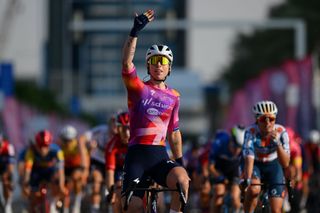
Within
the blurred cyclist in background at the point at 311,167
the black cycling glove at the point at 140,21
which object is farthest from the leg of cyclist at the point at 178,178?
the blurred cyclist in background at the point at 311,167

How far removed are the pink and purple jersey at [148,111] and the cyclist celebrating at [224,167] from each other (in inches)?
269

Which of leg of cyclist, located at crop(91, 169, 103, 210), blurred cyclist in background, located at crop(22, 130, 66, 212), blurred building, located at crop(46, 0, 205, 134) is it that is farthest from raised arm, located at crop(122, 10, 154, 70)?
blurred building, located at crop(46, 0, 205, 134)

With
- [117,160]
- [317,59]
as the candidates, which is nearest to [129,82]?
[117,160]

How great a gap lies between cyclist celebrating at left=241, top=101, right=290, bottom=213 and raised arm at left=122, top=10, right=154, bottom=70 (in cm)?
296

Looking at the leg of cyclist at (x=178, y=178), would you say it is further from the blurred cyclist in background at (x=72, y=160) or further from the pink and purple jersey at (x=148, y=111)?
the blurred cyclist in background at (x=72, y=160)

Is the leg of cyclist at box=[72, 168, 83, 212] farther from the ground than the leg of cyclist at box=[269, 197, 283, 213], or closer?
closer

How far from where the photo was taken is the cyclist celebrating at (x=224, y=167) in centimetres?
2003

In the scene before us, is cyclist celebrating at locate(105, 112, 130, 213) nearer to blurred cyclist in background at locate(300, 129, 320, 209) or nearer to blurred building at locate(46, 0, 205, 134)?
blurred cyclist in background at locate(300, 129, 320, 209)

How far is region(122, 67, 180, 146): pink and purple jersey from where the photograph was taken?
13023 mm

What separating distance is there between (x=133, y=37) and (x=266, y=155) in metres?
4.01

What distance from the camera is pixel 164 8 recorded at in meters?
123

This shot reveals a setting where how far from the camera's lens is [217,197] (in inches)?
787

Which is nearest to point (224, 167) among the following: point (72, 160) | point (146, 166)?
point (72, 160)

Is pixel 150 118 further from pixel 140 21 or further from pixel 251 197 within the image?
pixel 251 197
